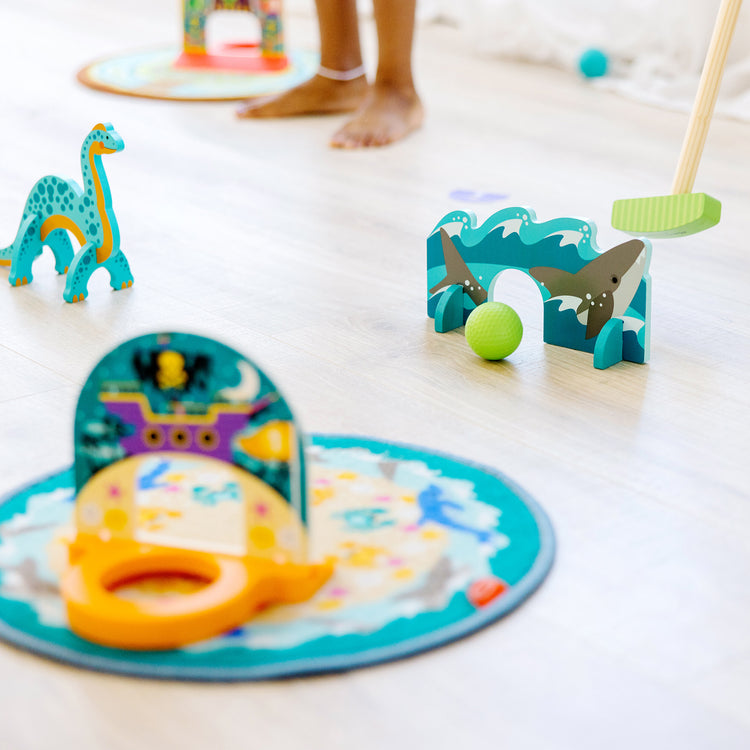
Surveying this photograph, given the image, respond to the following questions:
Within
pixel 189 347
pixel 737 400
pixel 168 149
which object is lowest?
pixel 168 149

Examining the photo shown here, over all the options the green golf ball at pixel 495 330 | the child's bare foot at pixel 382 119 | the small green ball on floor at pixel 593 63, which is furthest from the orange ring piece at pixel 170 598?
the small green ball on floor at pixel 593 63

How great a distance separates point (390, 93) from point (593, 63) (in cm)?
66

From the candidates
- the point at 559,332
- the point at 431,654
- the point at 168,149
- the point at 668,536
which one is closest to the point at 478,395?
the point at 559,332

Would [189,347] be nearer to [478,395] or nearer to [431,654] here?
[431,654]

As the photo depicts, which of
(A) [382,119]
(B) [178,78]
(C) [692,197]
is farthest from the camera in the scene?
(B) [178,78]

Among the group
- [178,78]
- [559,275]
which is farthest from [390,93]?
[559,275]

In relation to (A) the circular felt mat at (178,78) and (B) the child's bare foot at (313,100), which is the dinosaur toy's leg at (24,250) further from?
(A) the circular felt mat at (178,78)

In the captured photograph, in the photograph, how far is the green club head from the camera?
117cm

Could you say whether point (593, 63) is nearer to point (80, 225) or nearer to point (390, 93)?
point (390, 93)

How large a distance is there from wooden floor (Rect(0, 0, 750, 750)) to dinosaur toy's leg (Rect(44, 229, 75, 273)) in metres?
0.03

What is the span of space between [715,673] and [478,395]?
1.55 ft

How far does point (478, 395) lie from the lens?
1.18m

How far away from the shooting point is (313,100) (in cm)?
235

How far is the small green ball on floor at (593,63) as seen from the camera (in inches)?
104
